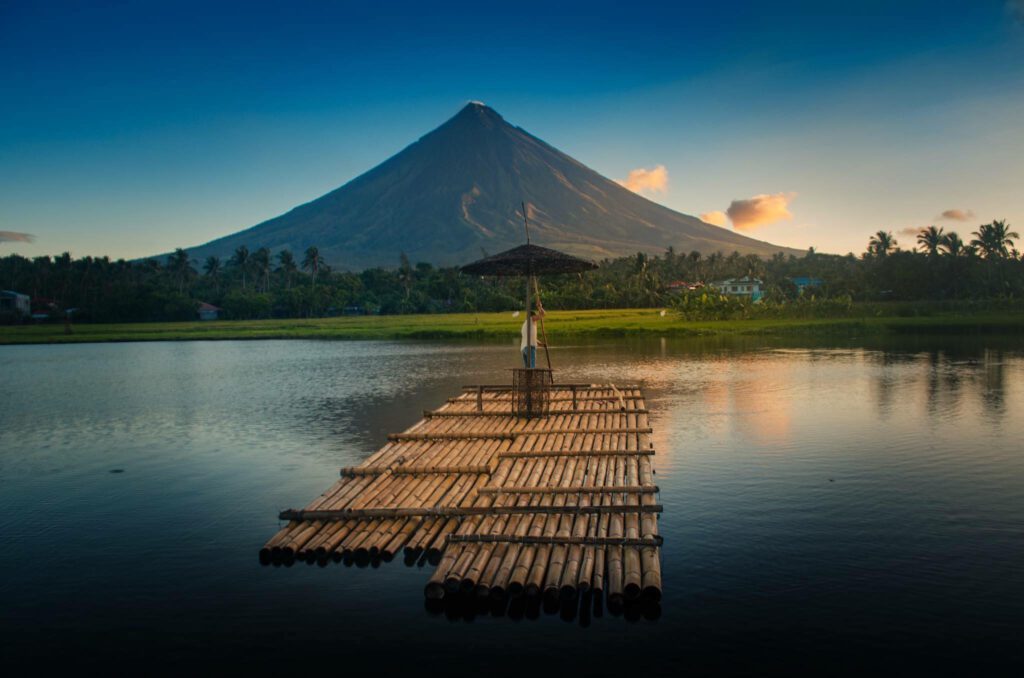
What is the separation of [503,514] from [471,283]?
68.2 m

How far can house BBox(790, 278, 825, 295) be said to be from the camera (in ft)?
219

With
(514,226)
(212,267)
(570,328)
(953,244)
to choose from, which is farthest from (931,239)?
(514,226)

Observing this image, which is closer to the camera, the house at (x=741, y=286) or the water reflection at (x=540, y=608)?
the water reflection at (x=540, y=608)

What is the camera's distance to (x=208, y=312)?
71000 millimetres

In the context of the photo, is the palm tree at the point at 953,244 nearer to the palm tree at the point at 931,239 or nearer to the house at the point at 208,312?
the palm tree at the point at 931,239

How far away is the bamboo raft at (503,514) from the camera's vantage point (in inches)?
237

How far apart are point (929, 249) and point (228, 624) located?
228 ft

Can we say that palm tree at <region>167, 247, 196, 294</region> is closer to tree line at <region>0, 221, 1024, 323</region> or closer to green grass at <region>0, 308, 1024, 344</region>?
tree line at <region>0, 221, 1024, 323</region>

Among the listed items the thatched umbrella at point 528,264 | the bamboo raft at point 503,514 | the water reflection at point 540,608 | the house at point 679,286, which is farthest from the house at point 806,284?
the water reflection at point 540,608

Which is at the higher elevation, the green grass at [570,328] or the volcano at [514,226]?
the volcano at [514,226]

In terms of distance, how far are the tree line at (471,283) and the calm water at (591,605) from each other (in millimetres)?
44422

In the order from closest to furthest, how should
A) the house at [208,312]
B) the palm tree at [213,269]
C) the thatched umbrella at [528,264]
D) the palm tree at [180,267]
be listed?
the thatched umbrella at [528,264] < the house at [208,312] < the palm tree at [180,267] < the palm tree at [213,269]

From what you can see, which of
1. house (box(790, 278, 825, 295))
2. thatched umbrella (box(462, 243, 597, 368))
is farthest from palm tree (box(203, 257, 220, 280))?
thatched umbrella (box(462, 243, 597, 368))

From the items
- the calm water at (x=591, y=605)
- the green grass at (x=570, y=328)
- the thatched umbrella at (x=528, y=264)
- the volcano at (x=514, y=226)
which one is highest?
the volcano at (x=514, y=226)
